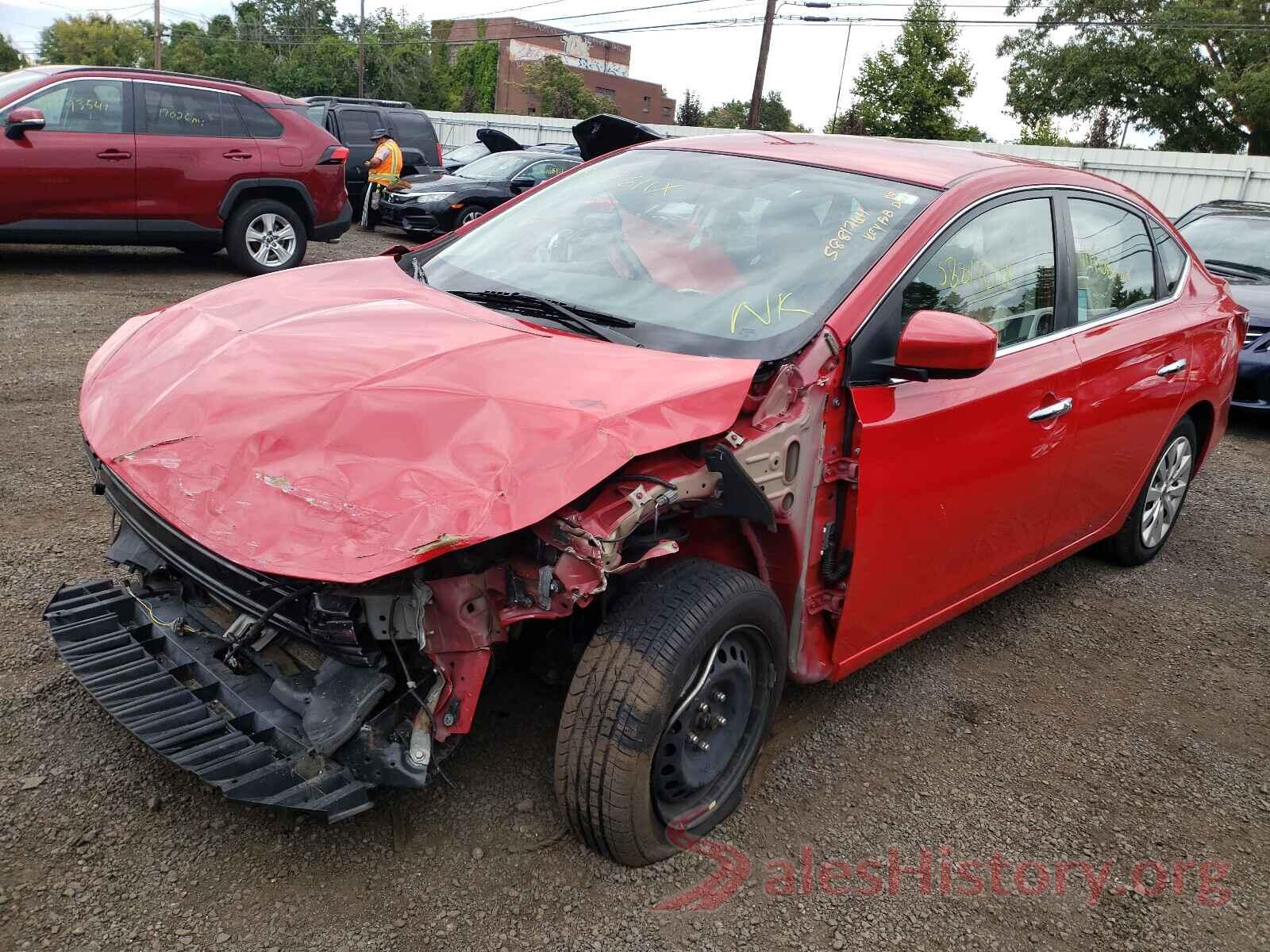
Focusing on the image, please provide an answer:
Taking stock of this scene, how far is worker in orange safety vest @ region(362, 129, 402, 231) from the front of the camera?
14336 millimetres

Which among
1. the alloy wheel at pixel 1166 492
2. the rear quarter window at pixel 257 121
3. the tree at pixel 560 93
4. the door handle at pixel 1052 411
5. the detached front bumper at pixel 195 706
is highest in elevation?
the tree at pixel 560 93

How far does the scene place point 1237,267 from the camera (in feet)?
27.5

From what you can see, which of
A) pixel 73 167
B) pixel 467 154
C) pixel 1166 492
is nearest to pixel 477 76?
pixel 467 154

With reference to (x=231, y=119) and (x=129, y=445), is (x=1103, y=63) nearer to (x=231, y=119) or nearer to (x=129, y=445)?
(x=231, y=119)

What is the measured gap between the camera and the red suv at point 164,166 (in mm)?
8414

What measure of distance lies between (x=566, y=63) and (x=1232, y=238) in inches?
2843

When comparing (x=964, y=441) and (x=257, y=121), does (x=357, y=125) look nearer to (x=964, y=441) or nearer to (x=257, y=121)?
(x=257, y=121)

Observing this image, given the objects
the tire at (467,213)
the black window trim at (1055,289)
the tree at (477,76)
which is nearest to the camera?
the black window trim at (1055,289)

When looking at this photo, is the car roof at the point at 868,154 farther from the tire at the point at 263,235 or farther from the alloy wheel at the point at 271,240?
the alloy wheel at the point at 271,240

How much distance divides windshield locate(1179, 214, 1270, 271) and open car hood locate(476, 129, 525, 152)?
7.73 metres

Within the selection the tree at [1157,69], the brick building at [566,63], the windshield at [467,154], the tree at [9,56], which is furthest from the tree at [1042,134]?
the tree at [9,56]

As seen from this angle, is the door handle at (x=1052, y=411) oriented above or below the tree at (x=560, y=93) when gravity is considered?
below

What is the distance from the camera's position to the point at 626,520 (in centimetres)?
224

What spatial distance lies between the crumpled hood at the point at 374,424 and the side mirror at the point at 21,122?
6652 millimetres
